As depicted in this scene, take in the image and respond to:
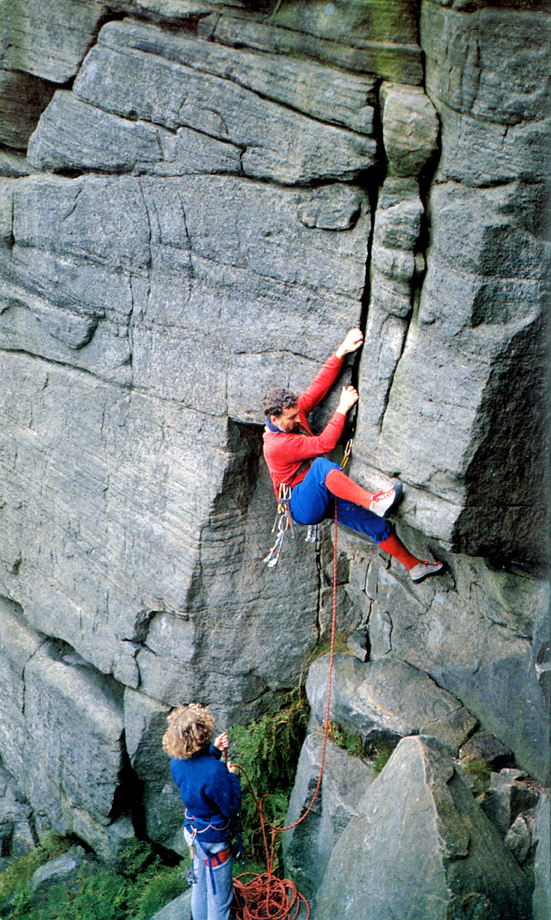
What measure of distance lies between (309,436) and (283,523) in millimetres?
1379

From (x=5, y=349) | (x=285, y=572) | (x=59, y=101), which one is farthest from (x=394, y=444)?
(x=5, y=349)

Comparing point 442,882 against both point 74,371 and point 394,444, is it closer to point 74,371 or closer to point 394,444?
point 394,444

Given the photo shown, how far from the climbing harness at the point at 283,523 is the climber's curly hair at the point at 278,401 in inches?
21.9

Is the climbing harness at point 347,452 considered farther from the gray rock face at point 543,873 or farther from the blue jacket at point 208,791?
the gray rock face at point 543,873

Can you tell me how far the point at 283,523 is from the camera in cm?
670

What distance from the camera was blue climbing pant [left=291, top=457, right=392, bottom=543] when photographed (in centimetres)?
549

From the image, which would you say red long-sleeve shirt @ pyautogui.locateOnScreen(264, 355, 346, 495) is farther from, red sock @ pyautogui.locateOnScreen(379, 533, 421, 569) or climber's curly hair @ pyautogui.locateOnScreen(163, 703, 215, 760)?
climber's curly hair @ pyautogui.locateOnScreen(163, 703, 215, 760)

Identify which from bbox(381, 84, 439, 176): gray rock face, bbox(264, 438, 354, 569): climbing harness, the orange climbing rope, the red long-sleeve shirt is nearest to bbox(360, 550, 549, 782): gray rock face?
the orange climbing rope

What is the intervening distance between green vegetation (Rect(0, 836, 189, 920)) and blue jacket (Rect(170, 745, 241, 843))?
93.0 inches

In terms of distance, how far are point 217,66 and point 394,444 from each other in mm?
2808

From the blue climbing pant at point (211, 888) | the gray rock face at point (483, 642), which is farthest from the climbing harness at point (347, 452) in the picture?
the blue climbing pant at point (211, 888)

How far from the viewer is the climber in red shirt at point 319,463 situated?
5.31 metres

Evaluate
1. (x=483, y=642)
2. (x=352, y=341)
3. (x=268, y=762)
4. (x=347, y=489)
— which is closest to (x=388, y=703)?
(x=483, y=642)

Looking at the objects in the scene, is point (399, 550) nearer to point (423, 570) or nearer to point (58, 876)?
point (423, 570)
